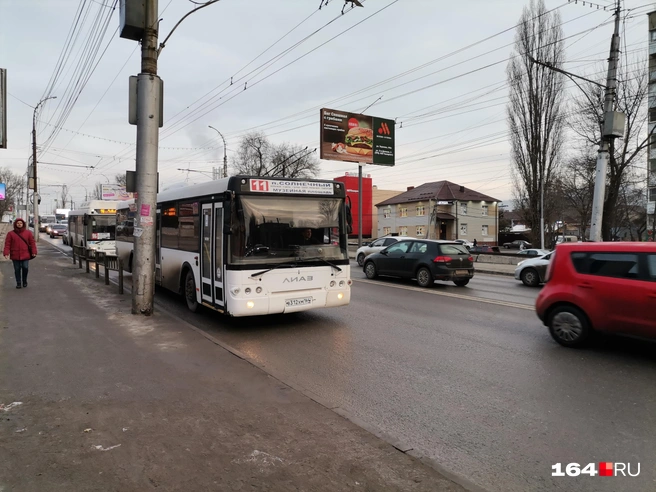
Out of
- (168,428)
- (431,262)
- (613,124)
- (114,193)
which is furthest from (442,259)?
(114,193)

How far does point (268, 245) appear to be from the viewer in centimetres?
798

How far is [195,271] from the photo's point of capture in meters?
9.30

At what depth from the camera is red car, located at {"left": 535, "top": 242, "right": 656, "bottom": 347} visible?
6.14 meters

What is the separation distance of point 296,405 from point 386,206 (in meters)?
67.4

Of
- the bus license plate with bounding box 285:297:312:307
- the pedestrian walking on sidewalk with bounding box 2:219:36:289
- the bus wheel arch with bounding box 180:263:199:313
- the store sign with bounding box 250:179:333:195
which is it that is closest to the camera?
the store sign with bounding box 250:179:333:195

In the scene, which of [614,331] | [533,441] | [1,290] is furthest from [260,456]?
[1,290]

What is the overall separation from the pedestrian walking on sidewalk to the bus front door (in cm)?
630

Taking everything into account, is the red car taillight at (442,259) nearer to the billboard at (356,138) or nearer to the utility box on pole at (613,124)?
the utility box on pole at (613,124)

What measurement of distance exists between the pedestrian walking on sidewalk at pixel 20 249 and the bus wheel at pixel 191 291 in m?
5.33

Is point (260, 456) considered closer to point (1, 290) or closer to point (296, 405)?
point (296, 405)

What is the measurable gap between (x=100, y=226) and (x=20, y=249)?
41.9ft

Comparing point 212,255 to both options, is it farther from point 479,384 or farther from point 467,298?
point 467,298

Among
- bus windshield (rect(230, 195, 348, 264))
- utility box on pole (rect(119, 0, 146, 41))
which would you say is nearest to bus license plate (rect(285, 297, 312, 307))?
bus windshield (rect(230, 195, 348, 264))

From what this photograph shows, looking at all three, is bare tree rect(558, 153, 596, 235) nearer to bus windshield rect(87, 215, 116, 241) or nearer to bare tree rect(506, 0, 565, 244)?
bare tree rect(506, 0, 565, 244)
